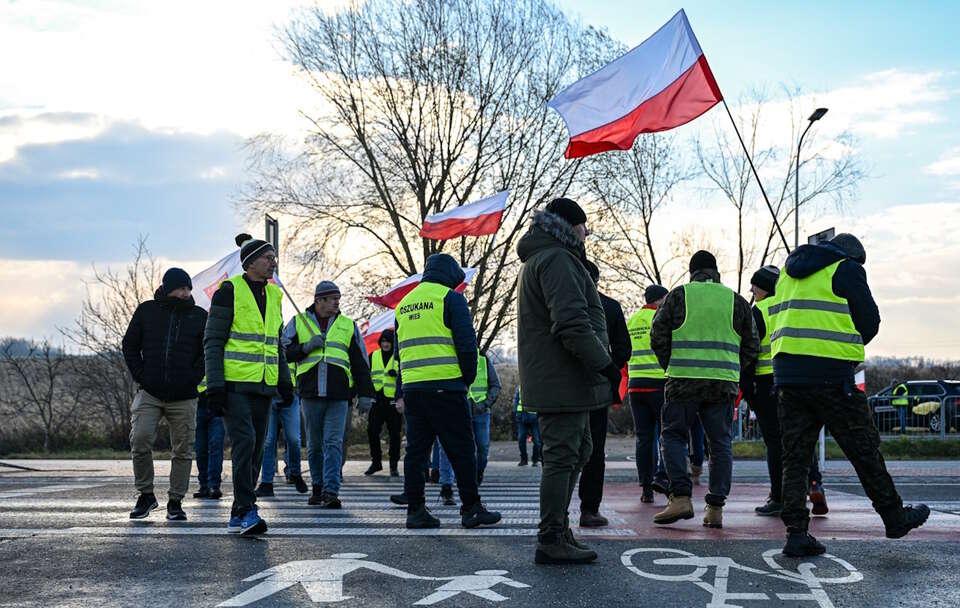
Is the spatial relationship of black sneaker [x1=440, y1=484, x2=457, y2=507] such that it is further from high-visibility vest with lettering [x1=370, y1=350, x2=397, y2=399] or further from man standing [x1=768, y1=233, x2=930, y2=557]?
man standing [x1=768, y1=233, x2=930, y2=557]

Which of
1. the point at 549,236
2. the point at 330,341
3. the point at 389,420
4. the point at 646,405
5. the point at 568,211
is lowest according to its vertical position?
the point at 389,420

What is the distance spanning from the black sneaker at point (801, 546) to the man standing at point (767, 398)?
2471mm

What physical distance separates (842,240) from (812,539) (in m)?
1.93

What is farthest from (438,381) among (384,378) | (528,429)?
(528,429)

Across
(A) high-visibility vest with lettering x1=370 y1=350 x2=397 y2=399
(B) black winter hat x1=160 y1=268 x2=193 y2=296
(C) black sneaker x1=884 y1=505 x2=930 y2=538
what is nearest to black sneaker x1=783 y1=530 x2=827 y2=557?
(C) black sneaker x1=884 y1=505 x2=930 y2=538

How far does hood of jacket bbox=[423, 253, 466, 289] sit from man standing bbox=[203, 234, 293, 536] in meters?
1.27

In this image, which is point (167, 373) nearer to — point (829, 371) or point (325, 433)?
point (325, 433)

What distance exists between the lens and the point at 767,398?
9.34m

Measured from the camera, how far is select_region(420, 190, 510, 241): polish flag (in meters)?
18.3

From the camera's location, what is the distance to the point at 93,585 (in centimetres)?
558

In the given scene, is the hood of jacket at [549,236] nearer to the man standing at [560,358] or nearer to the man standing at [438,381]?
the man standing at [560,358]

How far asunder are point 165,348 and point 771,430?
5.21 metres

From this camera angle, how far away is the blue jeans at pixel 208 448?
36.6 ft

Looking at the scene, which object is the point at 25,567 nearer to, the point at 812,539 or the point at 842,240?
the point at 812,539
